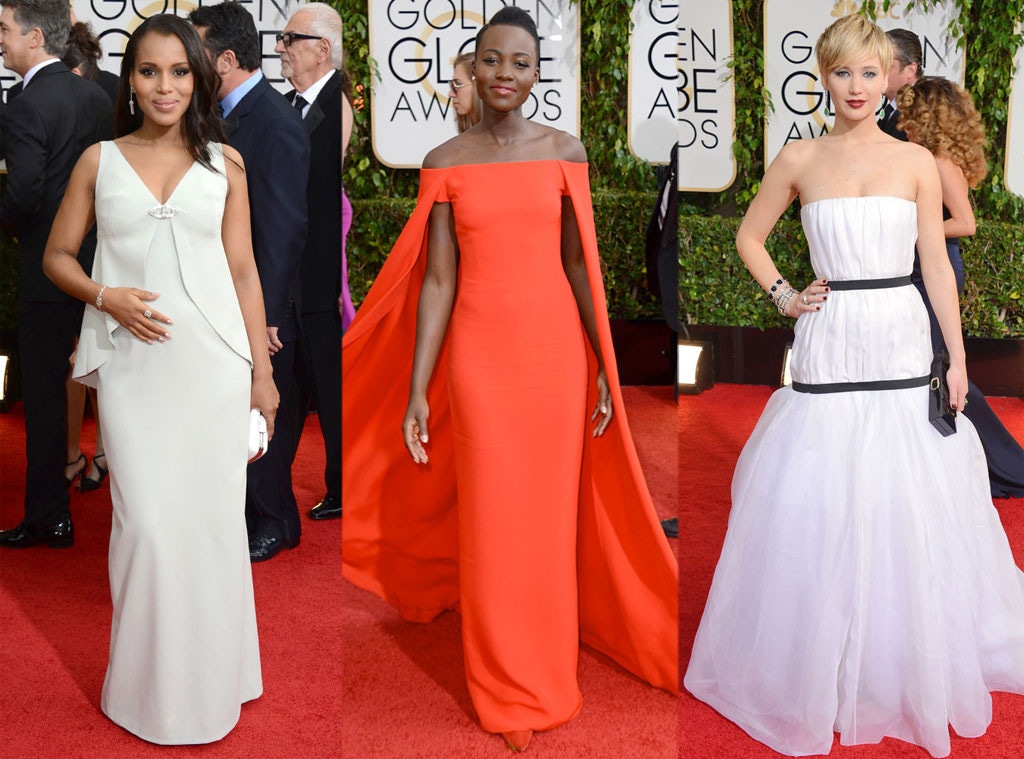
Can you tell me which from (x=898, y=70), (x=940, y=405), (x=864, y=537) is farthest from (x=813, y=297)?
(x=898, y=70)

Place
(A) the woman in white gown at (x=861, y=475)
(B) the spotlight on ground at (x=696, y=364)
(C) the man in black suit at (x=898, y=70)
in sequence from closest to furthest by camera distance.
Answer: (A) the woman in white gown at (x=861, y=475)
(C) the man in black suit at (x=898, y=70)
(B) the spotlight on ground at (x=696, y=364)

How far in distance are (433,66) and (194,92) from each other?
557 mm

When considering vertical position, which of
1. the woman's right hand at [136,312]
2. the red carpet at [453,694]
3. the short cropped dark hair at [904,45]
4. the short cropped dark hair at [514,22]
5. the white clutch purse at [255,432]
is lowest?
the red carpet at [453,694]

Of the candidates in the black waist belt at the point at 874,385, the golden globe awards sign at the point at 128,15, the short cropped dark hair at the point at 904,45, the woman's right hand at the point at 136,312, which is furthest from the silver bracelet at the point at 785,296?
the woman's right hand at the point at 136,312

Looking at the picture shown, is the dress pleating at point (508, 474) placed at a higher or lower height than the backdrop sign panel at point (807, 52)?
lower

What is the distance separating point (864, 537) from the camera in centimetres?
252

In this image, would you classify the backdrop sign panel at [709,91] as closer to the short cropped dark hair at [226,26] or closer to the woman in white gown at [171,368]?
the short cropped dark hair at [226,26]

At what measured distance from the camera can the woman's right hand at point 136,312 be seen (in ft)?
7.55

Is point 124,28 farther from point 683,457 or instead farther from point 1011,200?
point 1011,200

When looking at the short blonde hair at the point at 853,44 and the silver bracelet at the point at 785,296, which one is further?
the silver bracelet at the point at 785,296

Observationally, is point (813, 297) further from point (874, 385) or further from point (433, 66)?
point (433, 66)

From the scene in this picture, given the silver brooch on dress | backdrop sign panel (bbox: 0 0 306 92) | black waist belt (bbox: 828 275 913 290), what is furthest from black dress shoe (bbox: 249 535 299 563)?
black waist belt (bbox: 828 275 913 290)

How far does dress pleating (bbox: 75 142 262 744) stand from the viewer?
232cm

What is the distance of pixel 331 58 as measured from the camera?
236 centimetres
